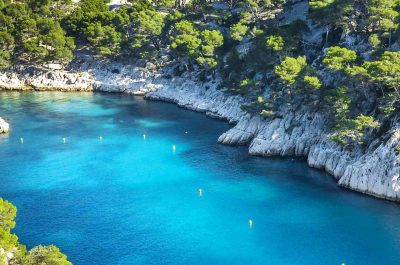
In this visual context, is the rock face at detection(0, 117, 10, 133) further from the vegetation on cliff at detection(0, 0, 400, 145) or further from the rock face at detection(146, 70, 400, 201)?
the vegetation on cliff at detection(0, 0, 400, 145)

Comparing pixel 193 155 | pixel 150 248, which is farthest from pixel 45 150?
pixel 150 248

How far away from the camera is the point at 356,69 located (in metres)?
76.5

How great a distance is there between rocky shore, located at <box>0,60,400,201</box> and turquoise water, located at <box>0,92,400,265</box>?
8.46 ft

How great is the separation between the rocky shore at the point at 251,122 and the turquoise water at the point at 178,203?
2.58 m

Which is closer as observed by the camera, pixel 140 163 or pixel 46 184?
pixel 46 184

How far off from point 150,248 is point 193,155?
116 feet

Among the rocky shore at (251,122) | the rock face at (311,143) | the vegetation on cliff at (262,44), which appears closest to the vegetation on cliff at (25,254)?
the rock face at (311,143)

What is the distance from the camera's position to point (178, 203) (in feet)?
234

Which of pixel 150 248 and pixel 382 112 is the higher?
pixel 382 112

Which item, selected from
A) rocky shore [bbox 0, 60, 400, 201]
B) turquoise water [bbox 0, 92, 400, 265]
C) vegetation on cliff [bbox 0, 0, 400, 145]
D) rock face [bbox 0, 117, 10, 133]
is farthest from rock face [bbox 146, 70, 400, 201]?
rock face [bbox 0, 117, 10, 133]

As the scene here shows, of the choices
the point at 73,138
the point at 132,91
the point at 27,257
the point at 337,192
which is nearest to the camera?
the point at 27,257

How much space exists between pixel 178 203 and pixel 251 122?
31.0m

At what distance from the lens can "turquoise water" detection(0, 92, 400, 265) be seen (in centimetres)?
5797

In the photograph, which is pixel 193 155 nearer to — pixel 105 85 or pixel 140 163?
pixel 140 163
